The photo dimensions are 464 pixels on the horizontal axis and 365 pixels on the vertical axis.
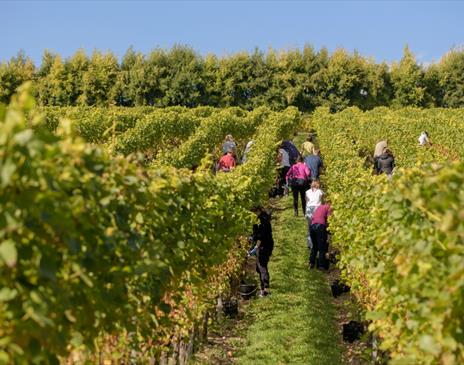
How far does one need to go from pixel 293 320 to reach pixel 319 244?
2.80 meters

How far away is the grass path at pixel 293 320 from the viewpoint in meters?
7.95

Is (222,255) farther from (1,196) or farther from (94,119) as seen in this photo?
(94,119)

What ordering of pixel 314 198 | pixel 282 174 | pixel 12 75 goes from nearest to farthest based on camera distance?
pixel 314 198 < pixel 282 174 < pixel 12 75

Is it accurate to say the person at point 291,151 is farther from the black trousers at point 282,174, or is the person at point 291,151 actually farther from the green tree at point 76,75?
the green tree at point 76,75

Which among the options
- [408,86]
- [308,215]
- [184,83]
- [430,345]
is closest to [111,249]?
[430,345]

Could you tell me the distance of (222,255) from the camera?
7.10 metres

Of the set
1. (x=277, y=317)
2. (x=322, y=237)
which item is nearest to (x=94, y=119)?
(x=322, y=237)

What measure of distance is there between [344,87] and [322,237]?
49.7m

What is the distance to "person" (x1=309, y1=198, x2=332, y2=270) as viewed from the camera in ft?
38.6

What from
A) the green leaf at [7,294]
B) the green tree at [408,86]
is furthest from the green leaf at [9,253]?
the green tree at [408,86]

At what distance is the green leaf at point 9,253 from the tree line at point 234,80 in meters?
55.9

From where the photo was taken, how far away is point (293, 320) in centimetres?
930

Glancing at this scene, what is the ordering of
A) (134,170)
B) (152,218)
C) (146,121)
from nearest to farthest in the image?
(134,170)
(152,218)
(146,121)

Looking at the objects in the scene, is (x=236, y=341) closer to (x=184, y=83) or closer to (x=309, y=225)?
(x=309, y=225)
